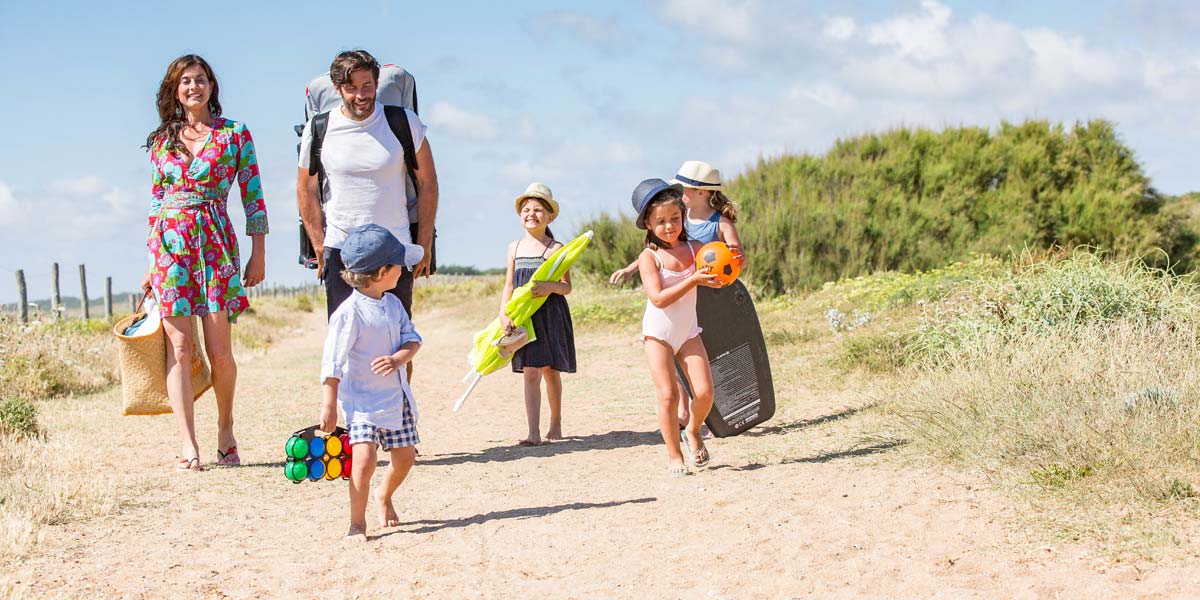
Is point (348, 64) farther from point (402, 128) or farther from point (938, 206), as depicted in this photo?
point (938, 206)

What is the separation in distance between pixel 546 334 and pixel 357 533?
102 inches

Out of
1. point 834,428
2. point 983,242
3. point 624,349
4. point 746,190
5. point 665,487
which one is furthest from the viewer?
point 746,190

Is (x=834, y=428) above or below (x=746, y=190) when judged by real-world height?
below

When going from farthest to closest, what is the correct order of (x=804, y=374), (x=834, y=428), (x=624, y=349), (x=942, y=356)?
(x=624, y=349) < (x=804, y=374) < (x=942, y=356) < (x=834, y=428)

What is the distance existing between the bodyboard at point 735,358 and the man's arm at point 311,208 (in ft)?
7.35

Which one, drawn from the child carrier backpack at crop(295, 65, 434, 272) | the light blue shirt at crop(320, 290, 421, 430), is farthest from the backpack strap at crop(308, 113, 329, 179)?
the light blue shirt at crop(320, 290, 421, 430)

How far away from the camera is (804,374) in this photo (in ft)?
31.0

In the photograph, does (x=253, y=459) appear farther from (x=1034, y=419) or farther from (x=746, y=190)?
(x=746, y=190)

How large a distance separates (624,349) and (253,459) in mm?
6983

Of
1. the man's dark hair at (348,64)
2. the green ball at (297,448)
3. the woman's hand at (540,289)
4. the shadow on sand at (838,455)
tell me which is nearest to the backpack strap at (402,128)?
the man's dark hair at (348,64)

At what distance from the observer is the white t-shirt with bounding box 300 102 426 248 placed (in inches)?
238

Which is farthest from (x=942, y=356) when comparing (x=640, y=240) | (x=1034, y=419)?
(x=640, y=240)

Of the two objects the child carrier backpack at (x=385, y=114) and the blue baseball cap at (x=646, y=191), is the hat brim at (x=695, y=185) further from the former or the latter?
the child carrier backpack at (x=385, y=114)

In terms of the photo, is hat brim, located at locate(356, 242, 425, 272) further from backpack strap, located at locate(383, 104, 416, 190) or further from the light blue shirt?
backpack strap, located at locate(383, 104, 416, 190)
